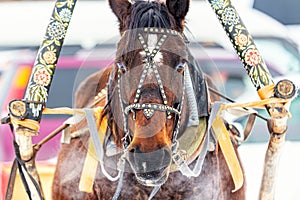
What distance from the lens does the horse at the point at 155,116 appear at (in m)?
2.06

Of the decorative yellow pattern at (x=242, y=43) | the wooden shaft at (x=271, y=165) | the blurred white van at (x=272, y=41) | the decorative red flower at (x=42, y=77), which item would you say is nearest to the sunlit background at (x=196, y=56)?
the blurred white van at (x=272, y=41)

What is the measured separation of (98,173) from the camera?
8.05 feet

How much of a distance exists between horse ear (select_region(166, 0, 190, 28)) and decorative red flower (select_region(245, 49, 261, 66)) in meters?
0.28

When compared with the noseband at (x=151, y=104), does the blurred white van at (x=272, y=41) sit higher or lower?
higher

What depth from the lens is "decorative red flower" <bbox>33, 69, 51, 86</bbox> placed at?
2.40 metres

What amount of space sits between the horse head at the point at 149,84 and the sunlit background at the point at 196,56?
17 centimetres

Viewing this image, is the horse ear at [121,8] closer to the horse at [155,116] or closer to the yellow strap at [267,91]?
the horse at [155,116]

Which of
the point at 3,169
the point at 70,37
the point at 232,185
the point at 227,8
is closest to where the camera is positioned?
the point at 227,8

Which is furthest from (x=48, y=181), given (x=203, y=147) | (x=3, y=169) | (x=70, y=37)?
(x=70, y=37)

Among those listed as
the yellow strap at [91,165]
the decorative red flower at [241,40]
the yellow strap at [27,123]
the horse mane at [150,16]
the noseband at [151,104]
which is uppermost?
the horse mane at [150,16]

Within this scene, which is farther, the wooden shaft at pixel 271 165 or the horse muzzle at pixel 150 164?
the wooden shaft at pixel 271 165

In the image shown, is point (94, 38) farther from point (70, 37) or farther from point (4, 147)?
point (4, 147)

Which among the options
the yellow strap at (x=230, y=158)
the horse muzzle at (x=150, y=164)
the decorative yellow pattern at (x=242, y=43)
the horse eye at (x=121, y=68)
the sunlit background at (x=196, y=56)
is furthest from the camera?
the sunlit background at (x=196, y=56)

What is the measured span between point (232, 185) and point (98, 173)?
0.51m
